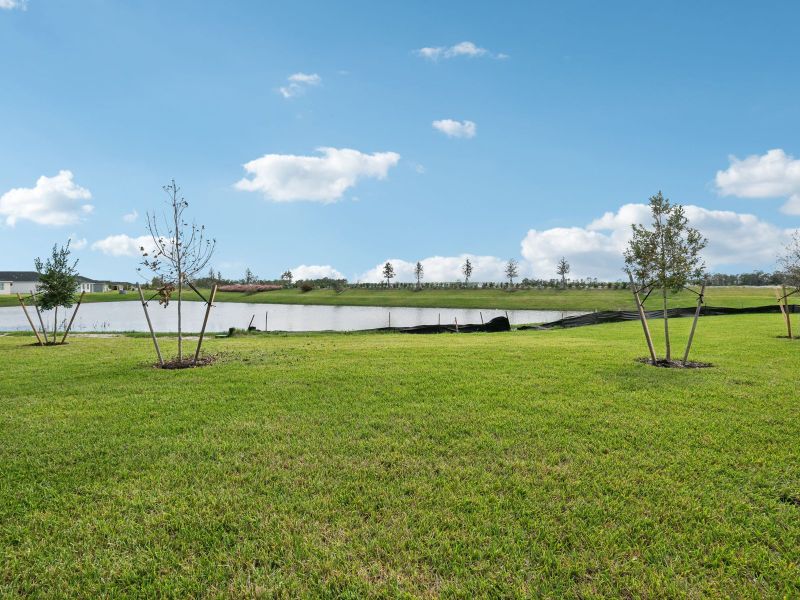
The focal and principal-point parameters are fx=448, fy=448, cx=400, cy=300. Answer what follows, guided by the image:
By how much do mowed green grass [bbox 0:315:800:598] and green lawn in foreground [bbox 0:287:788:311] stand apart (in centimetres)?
4408

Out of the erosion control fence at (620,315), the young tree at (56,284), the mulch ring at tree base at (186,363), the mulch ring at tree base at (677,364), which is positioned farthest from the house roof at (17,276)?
the mulch ring at tree base at (677,364)

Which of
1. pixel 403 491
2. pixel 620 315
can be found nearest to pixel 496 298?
pixel 620 315

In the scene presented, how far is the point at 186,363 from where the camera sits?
906cm

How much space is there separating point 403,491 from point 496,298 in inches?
2299

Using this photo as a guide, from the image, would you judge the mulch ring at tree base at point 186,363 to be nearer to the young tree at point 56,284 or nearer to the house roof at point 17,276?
the young tree at point 56,284

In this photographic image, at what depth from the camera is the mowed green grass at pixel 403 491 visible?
2553 millimetres

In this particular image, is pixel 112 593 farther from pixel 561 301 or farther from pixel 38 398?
pixel 561 301

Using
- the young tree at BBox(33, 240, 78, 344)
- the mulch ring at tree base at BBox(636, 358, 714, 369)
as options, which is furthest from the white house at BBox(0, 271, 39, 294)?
the mulch ring at tree base at BBox(636, 358, 714, 369)

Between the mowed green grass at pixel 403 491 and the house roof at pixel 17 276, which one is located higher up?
the house roof at pixel 17 276

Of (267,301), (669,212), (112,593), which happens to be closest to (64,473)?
(112,593)

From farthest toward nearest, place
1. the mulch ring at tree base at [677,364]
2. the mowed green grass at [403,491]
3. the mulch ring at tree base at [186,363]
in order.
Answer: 1. the mulch ring at tree base at [186,363]
2. the mulch ring at tree base at [677,364]
3. the mowed green grass at [403,491]

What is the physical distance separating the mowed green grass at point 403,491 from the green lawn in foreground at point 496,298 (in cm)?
4408

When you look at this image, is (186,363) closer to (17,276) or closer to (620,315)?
(620,315)

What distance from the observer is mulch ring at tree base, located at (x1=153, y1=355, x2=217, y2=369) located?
347 inches
